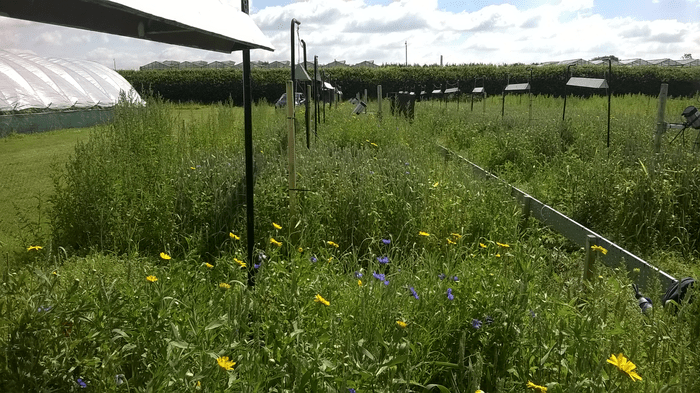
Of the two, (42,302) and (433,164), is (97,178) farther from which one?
(433,164)

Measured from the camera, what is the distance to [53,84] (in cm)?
1574

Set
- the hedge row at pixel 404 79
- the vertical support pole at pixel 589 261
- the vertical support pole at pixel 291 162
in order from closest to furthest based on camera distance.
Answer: the vertical support pole at pixel 589 261 → the vertical support pole at pixel 291 162 → the hedge row at pixel 404 79

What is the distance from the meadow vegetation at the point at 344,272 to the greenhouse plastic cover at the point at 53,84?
699 centimetres

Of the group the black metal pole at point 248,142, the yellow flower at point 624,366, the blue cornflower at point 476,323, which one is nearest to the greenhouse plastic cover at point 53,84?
the black metal pole at point 248,142

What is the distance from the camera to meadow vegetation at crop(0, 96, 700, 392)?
202cm

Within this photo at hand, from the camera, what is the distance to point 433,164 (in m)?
6.53

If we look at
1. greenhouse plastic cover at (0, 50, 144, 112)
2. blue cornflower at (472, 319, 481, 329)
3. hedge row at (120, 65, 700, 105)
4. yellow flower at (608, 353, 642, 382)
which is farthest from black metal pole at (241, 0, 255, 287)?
hedge row at (120, 65, 700, 105)

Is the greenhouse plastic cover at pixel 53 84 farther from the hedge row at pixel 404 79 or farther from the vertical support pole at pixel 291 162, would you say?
the hedge row at pixel 404 79

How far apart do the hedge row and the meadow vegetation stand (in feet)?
77.4

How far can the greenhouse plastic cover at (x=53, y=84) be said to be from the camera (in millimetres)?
13805

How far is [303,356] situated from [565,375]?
111cm

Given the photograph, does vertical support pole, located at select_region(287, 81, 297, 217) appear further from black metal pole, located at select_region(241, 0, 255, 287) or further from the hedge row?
the hedge row

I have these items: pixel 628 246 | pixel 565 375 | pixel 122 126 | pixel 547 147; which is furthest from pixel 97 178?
pixel 547 147

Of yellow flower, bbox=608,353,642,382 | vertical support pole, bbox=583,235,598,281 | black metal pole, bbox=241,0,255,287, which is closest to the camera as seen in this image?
yellow flower, bbox=608,353,642,382
